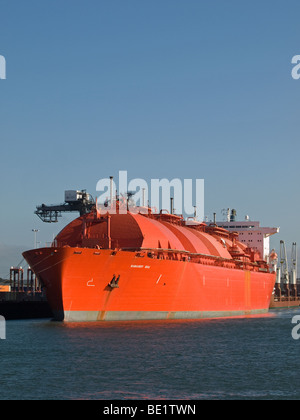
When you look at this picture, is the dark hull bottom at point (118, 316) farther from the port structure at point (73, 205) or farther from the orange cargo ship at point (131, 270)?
the port structure at point (73, 205)

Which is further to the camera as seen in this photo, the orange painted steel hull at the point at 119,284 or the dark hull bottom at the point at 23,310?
the dark hull bottom at the point at 23,310

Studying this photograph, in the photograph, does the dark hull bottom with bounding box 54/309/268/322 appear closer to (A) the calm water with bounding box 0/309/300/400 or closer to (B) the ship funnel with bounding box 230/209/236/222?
(A) the calm water with bounding box 0/309/300/400

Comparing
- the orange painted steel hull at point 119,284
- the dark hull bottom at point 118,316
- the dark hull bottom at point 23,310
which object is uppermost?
the orange painted steel hull at point 119,284

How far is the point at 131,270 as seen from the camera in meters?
39.3

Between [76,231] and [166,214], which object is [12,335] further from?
[166,214]

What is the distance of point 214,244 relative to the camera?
57.2 metres

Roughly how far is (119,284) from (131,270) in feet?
3.86

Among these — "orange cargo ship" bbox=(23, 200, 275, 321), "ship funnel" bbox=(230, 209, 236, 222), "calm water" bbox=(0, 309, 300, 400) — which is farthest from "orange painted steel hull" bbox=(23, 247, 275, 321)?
"ship funnel" bbox=(230, 209, 236, 222)

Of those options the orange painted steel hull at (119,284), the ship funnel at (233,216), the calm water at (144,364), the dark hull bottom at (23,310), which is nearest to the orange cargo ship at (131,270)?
the orange painted steel hull at (119,284)

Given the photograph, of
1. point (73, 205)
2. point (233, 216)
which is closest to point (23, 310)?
point (73, 205)

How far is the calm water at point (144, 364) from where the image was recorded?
19469mm

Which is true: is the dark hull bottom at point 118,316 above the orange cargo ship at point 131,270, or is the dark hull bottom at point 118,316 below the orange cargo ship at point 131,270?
below

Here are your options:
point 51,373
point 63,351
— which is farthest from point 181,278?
point 51,373
